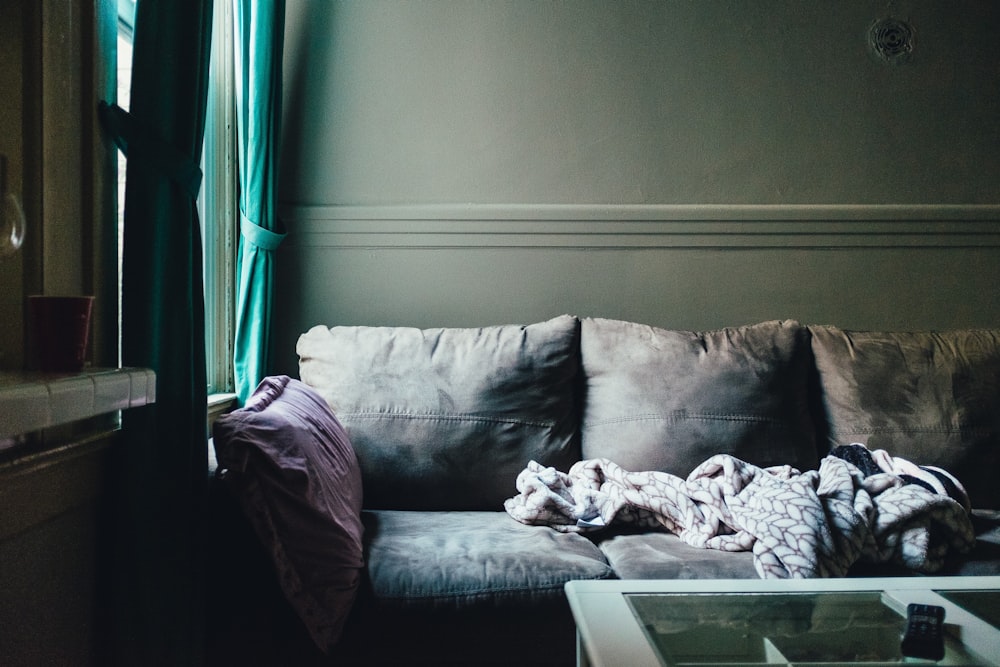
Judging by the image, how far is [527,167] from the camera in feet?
8.25

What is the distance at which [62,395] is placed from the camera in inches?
36.9

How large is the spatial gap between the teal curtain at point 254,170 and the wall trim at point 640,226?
0.24 meters

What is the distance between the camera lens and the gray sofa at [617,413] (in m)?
1.70

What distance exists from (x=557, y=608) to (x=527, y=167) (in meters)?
1.52

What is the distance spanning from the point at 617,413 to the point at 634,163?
937mm

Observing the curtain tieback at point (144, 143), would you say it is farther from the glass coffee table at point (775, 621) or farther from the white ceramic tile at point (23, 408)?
the glass coffee table at point (775, 621)

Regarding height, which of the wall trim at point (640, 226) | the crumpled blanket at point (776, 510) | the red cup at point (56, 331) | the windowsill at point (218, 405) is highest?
the wall trim at point (640, 226)

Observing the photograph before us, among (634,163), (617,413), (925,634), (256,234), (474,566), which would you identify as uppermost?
(634,163)

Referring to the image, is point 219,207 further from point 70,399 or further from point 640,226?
point 70,399

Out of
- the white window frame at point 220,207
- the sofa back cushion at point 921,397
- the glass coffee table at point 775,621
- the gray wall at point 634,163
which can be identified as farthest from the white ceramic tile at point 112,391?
the sofa back cushion at point 921,397

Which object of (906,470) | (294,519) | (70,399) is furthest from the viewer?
(906,470)

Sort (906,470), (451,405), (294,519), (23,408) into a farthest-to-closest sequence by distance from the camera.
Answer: (451,405)
(906,470)
(294,519)
(23,408)

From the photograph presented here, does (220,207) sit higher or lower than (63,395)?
higher

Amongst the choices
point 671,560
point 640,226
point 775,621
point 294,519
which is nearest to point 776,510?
point 671,560
